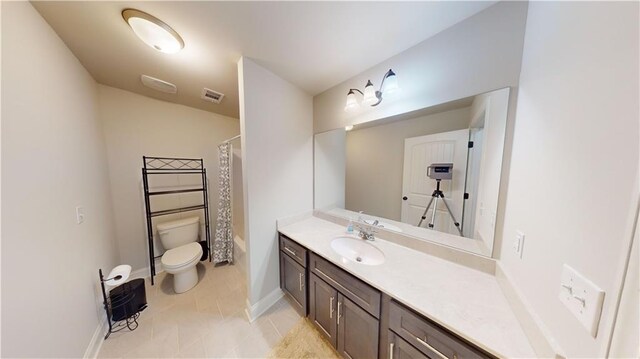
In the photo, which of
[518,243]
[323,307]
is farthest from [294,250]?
[518,243]

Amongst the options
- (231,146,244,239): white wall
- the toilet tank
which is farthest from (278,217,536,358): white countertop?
the toilet tank

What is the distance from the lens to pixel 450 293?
0.85 meters

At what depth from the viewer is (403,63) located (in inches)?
50.4

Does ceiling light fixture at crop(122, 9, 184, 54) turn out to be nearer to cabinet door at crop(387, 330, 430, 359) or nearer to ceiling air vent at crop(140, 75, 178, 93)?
ceiling air vent at crop(140, 75, 178, 93)

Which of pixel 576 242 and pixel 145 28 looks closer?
pixel 576 242

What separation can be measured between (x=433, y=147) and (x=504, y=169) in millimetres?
461

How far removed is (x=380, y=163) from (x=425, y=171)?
41cm

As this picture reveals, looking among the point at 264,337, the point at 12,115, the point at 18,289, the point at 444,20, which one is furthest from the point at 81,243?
the point at 444,20

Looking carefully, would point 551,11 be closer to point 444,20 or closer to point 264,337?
point 444,20

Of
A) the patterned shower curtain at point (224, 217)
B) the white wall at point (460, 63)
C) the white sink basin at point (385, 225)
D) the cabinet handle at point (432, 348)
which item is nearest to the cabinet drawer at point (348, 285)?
the cabinet handle at point (432, 348)

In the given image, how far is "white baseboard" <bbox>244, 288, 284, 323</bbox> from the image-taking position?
1.57 meters

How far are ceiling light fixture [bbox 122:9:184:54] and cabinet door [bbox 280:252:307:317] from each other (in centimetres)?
183

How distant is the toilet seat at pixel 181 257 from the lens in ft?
5.81

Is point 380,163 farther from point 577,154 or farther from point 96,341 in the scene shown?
point 96,341
